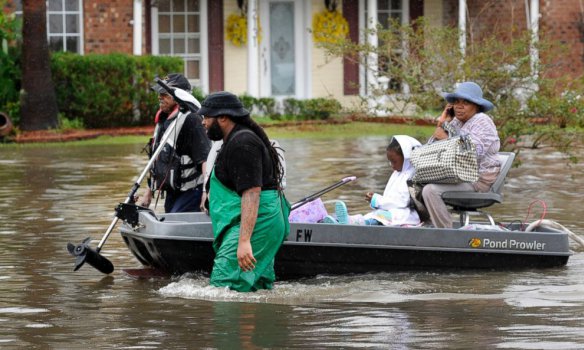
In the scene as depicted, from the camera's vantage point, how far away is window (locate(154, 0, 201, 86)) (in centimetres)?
3022

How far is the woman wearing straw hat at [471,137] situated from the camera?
38.1ft

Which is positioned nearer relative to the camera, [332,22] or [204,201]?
[204,201]

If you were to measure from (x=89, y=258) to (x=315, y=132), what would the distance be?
654 inches

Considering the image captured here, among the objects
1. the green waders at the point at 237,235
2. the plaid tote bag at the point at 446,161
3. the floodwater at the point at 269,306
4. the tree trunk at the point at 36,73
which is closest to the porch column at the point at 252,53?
the tree trunk at the point at 36,73

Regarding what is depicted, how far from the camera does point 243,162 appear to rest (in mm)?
9703

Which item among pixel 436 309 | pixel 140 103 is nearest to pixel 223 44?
pixel 140 103

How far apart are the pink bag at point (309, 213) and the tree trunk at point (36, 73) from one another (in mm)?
14568

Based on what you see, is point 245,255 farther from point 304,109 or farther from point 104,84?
point 304,109

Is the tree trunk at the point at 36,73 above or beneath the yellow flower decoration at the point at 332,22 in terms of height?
beneath

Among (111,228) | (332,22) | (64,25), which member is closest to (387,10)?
(332,22)

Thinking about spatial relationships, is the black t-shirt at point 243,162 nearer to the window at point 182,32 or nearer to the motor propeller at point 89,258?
the motor propeller at point 89,258

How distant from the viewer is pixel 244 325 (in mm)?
9234

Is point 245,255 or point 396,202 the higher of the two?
point 396,202

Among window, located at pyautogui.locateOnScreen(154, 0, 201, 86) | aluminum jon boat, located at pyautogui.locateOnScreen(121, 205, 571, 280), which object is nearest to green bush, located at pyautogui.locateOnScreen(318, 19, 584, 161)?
aluminum jon boat, located at pyautogui.locateOnScreen(121, 205, 571, 280)
